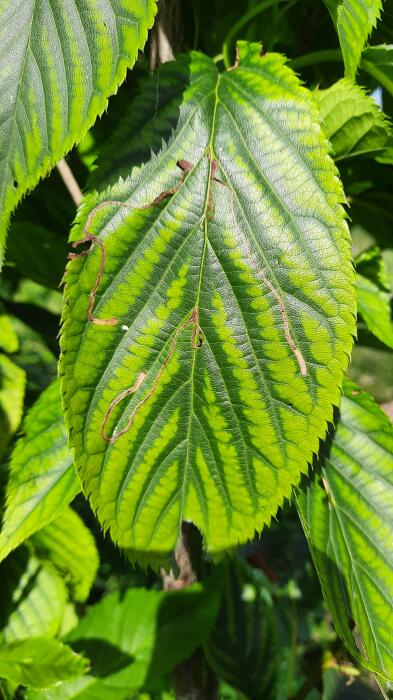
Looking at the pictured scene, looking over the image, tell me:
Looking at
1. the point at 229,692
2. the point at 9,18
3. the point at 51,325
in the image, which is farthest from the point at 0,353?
the point at 229,692

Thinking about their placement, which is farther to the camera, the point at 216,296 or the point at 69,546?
the point at 69,546

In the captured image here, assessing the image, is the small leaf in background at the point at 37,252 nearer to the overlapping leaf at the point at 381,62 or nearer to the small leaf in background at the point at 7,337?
the small leaf in background at the point at 7,337

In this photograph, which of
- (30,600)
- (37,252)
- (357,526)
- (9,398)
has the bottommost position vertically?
(30,600)

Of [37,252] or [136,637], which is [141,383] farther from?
[136,637]

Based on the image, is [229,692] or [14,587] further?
[229,692]

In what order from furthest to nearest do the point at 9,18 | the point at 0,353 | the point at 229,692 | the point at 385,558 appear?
the point at 229,692 < the point at 0,353 < the point at 385,558 < the point at 9,18

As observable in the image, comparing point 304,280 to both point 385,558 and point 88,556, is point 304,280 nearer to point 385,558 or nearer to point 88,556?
point 385,558

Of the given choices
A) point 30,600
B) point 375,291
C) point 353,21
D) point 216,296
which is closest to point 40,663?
point 30,600

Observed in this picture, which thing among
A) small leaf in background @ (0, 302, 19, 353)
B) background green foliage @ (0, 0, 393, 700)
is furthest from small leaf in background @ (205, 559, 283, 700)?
small leaf in background @ (0, 302, 19, 353)
